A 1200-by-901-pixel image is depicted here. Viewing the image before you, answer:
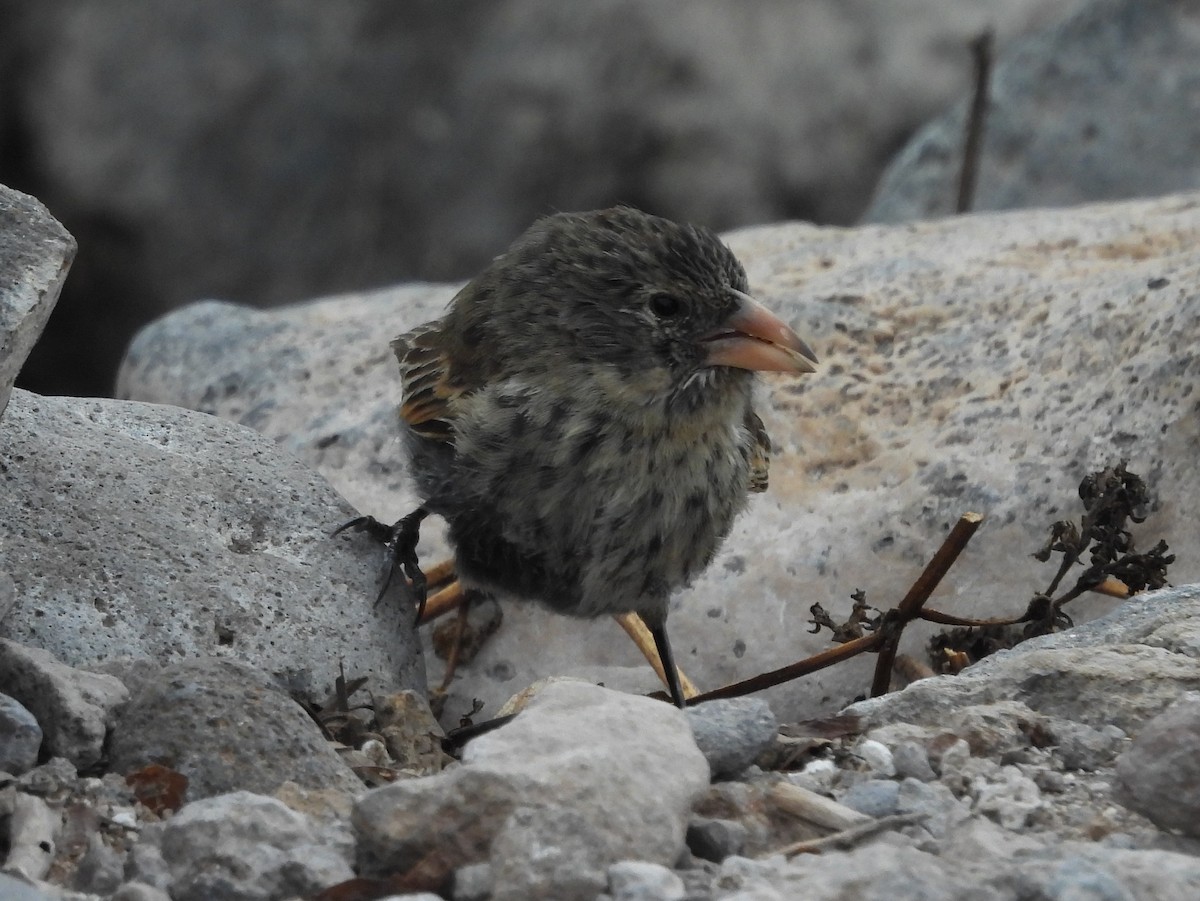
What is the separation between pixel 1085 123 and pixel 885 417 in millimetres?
3395

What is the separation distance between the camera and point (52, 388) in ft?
29.8

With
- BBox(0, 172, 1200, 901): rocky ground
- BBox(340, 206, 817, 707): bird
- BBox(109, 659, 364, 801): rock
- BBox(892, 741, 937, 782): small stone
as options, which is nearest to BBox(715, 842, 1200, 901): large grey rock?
BBox(0, 172, 1200, 901): rocky ground

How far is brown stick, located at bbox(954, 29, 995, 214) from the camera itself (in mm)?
6426

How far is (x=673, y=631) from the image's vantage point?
448 cm

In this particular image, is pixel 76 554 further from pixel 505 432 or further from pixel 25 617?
pixel 505 432

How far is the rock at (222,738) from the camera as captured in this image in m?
2.62

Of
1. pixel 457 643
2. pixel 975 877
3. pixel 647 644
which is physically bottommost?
pixel 457 643

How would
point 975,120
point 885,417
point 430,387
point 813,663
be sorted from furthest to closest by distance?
point 975,120, point 885,417, point 430,387, point 813,663

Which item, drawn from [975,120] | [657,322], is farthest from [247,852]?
[975,120]

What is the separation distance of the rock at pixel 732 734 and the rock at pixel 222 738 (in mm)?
530

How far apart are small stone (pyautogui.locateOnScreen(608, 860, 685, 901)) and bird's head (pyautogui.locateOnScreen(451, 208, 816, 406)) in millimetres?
1751

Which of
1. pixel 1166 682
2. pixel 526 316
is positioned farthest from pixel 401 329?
pixel 1166 682

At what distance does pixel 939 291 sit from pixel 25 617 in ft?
9.95

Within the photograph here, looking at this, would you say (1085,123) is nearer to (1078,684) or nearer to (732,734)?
(1078,684)
